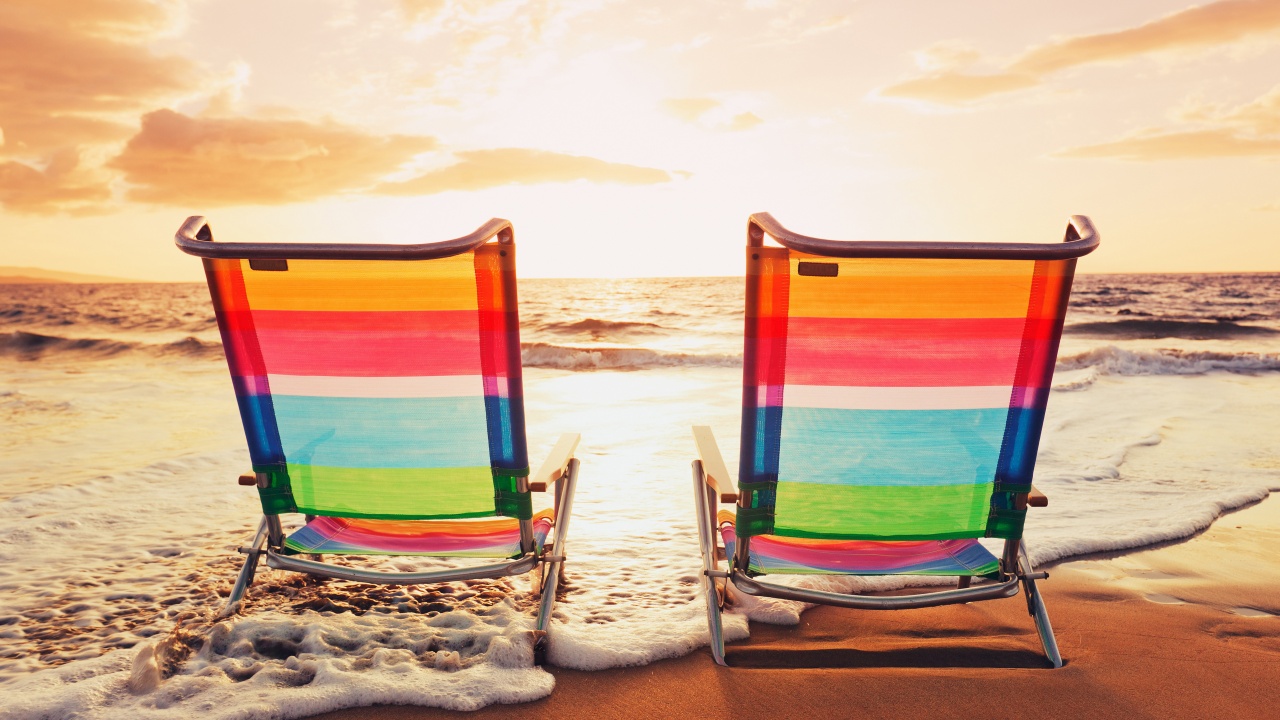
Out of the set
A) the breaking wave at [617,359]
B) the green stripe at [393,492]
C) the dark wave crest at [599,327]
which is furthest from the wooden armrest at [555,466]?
the dark wave crest at [599,327]

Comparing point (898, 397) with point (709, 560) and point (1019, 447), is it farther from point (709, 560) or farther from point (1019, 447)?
point (709, 560)

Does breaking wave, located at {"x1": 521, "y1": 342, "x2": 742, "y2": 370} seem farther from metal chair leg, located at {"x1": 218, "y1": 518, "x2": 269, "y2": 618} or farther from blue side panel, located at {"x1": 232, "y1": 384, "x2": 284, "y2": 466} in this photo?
blue side panel, located at {"x1": 232, "y1": 384, "x2": 284, "y2": 466}

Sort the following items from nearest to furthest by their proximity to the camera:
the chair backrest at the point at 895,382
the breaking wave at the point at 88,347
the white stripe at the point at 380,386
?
1. the chair backrest at the point at 895,382
2. the white stripe at the point at 380,386
3. the breaking wave at the point at 88,347

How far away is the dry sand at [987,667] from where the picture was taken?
1.96 metres

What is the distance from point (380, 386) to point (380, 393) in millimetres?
25

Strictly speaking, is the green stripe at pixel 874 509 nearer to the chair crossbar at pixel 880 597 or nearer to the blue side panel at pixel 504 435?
the chair crossbar at pixel 880 597

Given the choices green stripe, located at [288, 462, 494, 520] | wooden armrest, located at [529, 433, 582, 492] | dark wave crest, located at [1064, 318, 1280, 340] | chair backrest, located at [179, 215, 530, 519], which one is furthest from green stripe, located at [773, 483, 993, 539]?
dark wave crest, located at [1064, 318, 1280, 340]

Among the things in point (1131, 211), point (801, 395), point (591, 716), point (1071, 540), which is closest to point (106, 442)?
point (591, 716)

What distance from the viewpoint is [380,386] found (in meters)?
2.19

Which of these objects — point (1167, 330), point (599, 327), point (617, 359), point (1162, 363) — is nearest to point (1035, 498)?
point (617, 359)

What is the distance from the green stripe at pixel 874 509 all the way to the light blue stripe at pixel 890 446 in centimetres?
3

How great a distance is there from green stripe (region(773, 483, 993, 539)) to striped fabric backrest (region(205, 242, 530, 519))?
34.1 inches

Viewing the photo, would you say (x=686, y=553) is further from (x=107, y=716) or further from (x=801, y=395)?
(x=107, y=716)

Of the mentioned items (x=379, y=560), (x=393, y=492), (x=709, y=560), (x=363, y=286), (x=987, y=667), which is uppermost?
(x=363, y=286)
